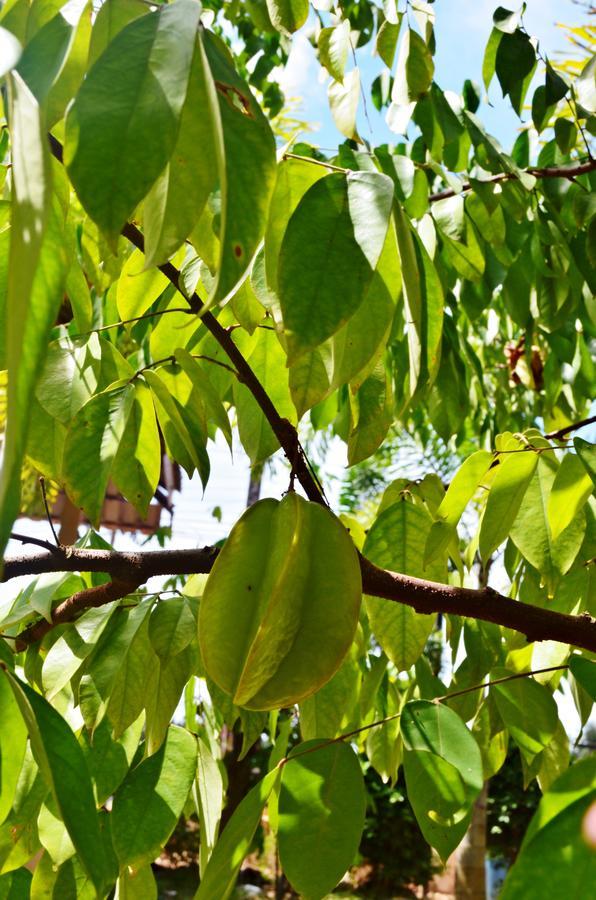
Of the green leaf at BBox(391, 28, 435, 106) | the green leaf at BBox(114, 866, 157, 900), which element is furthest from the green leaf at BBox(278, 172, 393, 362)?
the green leaf at BBox(391, 28, 435, 106)

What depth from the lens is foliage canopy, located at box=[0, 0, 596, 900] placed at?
0.36m

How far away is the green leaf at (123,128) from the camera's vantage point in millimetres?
354

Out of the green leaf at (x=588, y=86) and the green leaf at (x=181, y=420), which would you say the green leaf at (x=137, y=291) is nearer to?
the green leaf at (x=181, y=420)

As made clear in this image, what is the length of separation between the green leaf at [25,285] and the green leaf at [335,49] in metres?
0.67

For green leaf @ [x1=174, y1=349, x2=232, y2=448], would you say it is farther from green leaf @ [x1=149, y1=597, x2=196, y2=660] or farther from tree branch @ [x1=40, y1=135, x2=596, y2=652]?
green leaf @ [x1=149, y1=597, x2=196, y2=660]

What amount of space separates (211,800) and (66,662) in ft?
0.69

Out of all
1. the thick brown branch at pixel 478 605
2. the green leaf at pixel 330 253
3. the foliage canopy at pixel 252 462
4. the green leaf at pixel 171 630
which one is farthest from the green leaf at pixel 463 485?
the green leaf at pixel 330 253

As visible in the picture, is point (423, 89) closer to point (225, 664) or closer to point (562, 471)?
point (562, 471)

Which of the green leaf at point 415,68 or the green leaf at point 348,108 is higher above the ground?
the green leaf at point 415,68

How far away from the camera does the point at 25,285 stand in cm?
24

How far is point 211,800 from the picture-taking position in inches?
33.9

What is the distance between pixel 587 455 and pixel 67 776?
1.61 ft

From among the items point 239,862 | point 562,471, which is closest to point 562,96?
point 562,471

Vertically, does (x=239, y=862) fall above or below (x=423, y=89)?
below
